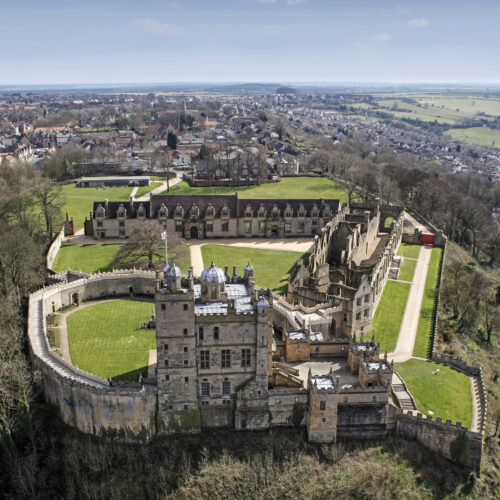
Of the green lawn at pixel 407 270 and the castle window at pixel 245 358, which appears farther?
the green lawn at pixel 407 270

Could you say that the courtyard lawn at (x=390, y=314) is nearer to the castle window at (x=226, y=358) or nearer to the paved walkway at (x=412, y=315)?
the paved walkway at (x=412, y=315)

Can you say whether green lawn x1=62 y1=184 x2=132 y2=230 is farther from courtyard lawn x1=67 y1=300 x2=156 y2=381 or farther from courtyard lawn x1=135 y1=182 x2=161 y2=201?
courtyard lawn x1=67 y1=300 x2=156 y2=381

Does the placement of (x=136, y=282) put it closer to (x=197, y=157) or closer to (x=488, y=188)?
(x=197, y=157)

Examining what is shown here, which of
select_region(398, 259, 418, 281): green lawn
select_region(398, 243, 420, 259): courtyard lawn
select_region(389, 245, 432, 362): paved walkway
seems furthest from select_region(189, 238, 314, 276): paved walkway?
select_region(389, 245, 432, 362): paved walkway

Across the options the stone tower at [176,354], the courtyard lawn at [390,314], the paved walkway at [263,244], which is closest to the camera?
the stone tower at [176,354]

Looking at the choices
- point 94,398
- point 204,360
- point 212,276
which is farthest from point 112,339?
point 212,276

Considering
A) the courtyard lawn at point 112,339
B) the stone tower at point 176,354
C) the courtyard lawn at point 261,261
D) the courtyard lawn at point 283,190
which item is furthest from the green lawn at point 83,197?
the stone tower at point 176,354

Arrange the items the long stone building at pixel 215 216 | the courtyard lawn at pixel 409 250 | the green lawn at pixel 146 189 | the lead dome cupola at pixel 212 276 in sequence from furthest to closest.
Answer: the green lawn at pixel 146 189, the long stone building at pixel 215 216, the courtyard lawn at pixel 409 250, the lead dome cupola at pixel 212 276
